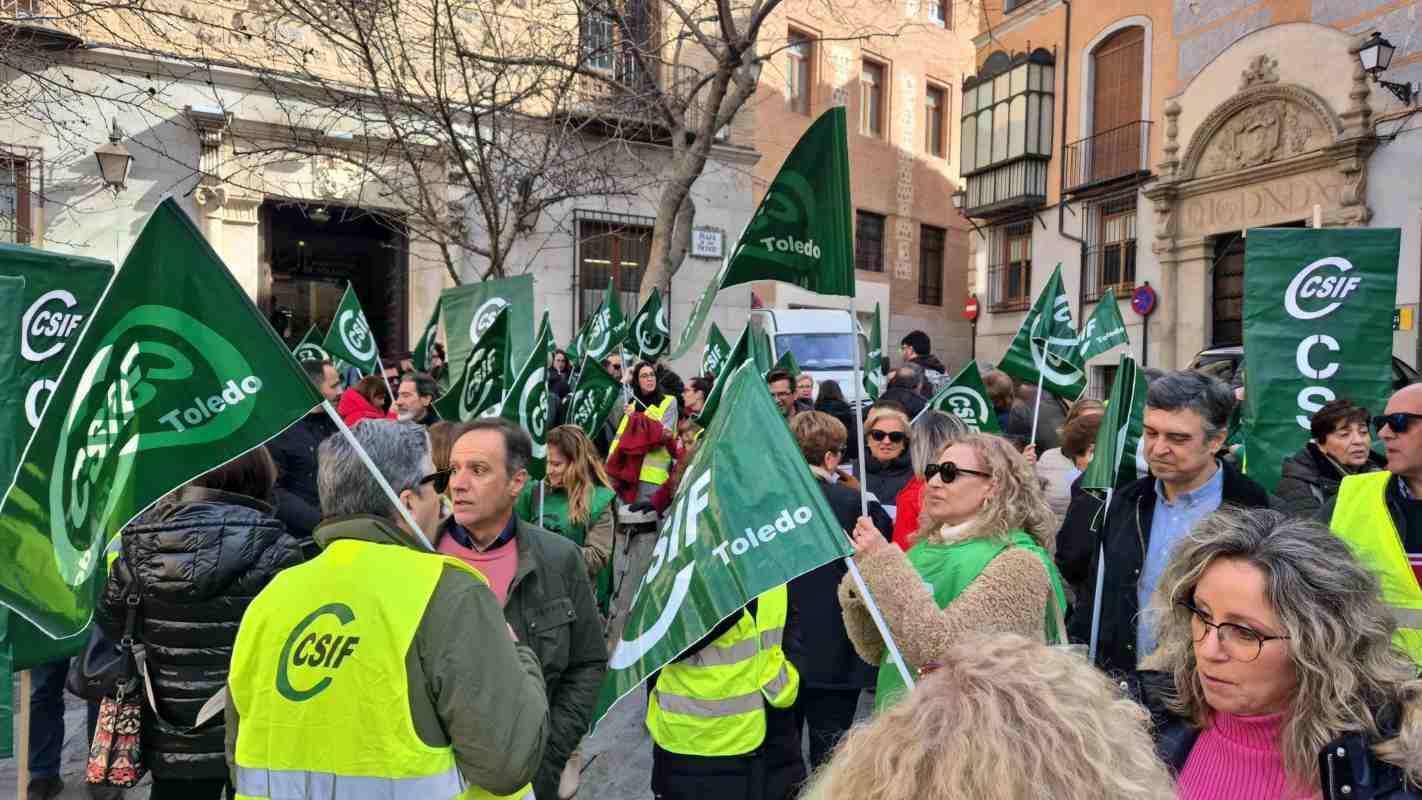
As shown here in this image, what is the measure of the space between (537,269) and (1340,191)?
12708 millimetres

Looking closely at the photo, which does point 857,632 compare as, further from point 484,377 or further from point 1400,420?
point 484,377

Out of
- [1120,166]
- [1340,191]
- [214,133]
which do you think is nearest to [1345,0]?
[1340,191]

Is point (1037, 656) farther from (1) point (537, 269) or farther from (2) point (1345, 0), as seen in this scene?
(2) point (1345, 0)

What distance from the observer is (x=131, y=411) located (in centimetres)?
248

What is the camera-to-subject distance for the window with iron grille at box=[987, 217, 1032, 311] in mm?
24797

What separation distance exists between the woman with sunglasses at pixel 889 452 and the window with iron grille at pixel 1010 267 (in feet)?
65.8

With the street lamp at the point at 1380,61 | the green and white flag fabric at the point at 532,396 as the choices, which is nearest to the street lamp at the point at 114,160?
the green and white flag fabric at the point at 532,396

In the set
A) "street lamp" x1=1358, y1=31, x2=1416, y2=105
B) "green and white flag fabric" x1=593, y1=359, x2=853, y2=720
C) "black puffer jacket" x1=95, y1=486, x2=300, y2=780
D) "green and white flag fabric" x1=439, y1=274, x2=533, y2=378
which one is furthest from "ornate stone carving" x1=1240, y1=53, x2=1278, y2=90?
"black puffer jacket" x1=95, y1=486, x2=300, y2=780

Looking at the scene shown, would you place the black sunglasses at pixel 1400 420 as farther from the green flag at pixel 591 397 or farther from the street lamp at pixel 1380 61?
the street lamp at pixel 1380 61

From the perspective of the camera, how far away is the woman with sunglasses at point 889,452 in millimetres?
5422

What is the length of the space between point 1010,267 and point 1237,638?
2432 centimetres

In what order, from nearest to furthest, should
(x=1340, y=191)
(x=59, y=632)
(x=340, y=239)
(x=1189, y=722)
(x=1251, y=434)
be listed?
1. (x=1189, y=722)
2. (x=59, y=632)
3. (x=1251, y=434)
4. (x=1340, y=191)
5. (x=340, y=239)

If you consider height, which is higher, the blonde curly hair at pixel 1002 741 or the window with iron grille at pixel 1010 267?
the window with iron grille at pixel 1010 267

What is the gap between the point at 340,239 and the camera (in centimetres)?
2120
